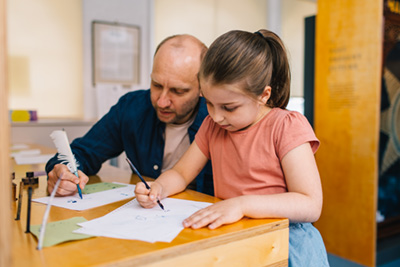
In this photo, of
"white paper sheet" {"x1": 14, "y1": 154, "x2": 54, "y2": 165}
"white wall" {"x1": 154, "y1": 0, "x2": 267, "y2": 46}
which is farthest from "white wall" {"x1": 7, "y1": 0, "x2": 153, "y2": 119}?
"white paper sheet" {"x1": 14, "y1": 154, "x2": 54, "y2": 165}

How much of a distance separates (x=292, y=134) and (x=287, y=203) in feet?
0.65

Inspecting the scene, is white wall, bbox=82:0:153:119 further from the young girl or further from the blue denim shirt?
the young girl

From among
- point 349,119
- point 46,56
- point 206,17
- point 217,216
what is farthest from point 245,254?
point 206,17

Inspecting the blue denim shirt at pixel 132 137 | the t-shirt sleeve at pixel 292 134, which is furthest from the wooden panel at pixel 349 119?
the t-shirt sleeve at pixel 292 134

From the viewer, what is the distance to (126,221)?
0.80 metres

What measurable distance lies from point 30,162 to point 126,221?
48.1 inches

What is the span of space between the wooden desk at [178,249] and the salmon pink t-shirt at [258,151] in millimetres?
214

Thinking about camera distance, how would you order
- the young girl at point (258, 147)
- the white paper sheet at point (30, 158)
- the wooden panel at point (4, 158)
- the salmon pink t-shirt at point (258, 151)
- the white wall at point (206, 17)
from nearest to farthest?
1. the wooden panel at point (4, 158)
2. the young girl at point (258, 147)
3. the salmon pink t-shirt at point (258, 151)
4. the white paper sheet at point (30, 158)
5. the white wall at point (206, 17)

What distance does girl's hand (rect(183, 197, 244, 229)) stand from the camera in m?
0.75

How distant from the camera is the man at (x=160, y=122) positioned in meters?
1.43

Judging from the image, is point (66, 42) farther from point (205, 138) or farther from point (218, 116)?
point (218, 116)

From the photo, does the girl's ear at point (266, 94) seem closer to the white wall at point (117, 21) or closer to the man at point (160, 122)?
the man at point (160, 122)

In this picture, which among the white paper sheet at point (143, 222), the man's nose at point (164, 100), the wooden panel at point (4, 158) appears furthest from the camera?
the man's nose at point (164, 100)

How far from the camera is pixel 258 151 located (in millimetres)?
1024
